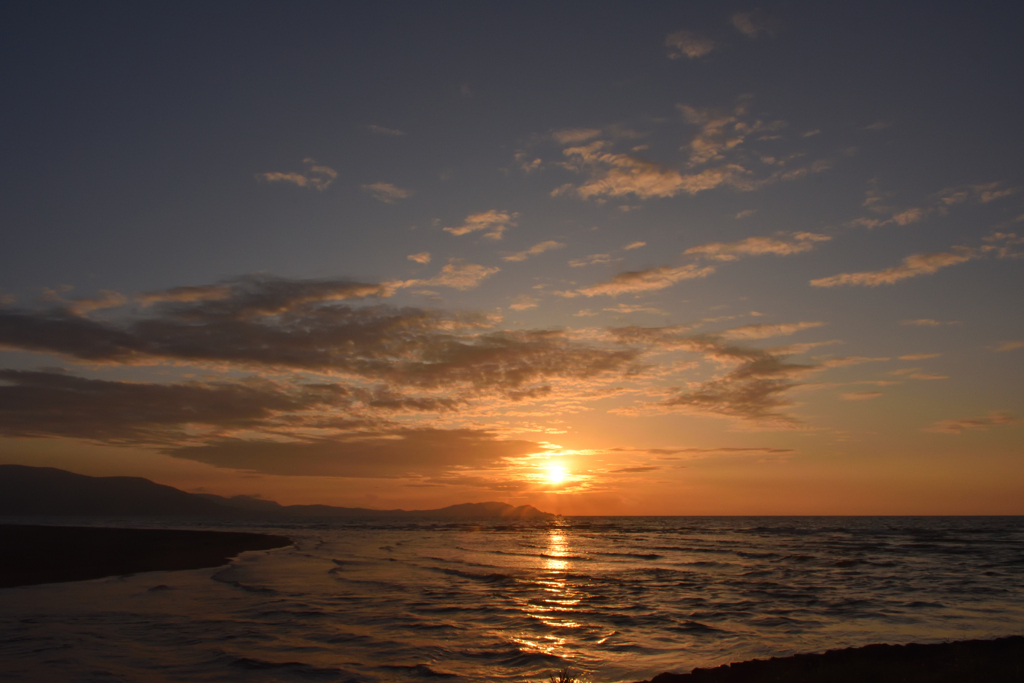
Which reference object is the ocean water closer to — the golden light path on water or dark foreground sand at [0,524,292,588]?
the golden light path on water

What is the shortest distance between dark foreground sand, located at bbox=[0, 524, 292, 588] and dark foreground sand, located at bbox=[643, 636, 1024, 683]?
1105 inches

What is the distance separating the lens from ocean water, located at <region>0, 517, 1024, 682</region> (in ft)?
43.5

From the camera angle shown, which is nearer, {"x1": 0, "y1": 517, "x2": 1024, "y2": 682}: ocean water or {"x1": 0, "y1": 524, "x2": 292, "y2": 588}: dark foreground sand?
{"x1": 0, "y1": 517, "x2": 1024, "y2": 682}: ocean water

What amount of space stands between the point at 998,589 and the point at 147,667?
31615 mm

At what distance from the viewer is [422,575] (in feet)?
106

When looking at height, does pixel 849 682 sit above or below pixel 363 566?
above

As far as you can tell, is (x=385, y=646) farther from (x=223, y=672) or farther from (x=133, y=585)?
(x=133, y=585)

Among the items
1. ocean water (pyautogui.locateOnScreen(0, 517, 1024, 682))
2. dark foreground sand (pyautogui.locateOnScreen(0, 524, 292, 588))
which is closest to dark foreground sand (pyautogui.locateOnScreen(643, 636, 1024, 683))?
ocean water (pyautogui.locateOnScreen(0, 517, 1024, 682))

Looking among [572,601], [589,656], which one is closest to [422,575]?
[572,601]

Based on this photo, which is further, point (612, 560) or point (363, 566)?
point (612, 560)

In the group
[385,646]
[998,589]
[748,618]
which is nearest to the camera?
[385,646]

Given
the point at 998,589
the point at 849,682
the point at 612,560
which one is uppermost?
the point at 849,682

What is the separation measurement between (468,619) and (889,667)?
12405 millimetres

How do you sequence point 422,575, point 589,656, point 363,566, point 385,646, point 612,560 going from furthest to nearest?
point 612,560, point 363,566, point 422,575, point 385,646, point 589,656
